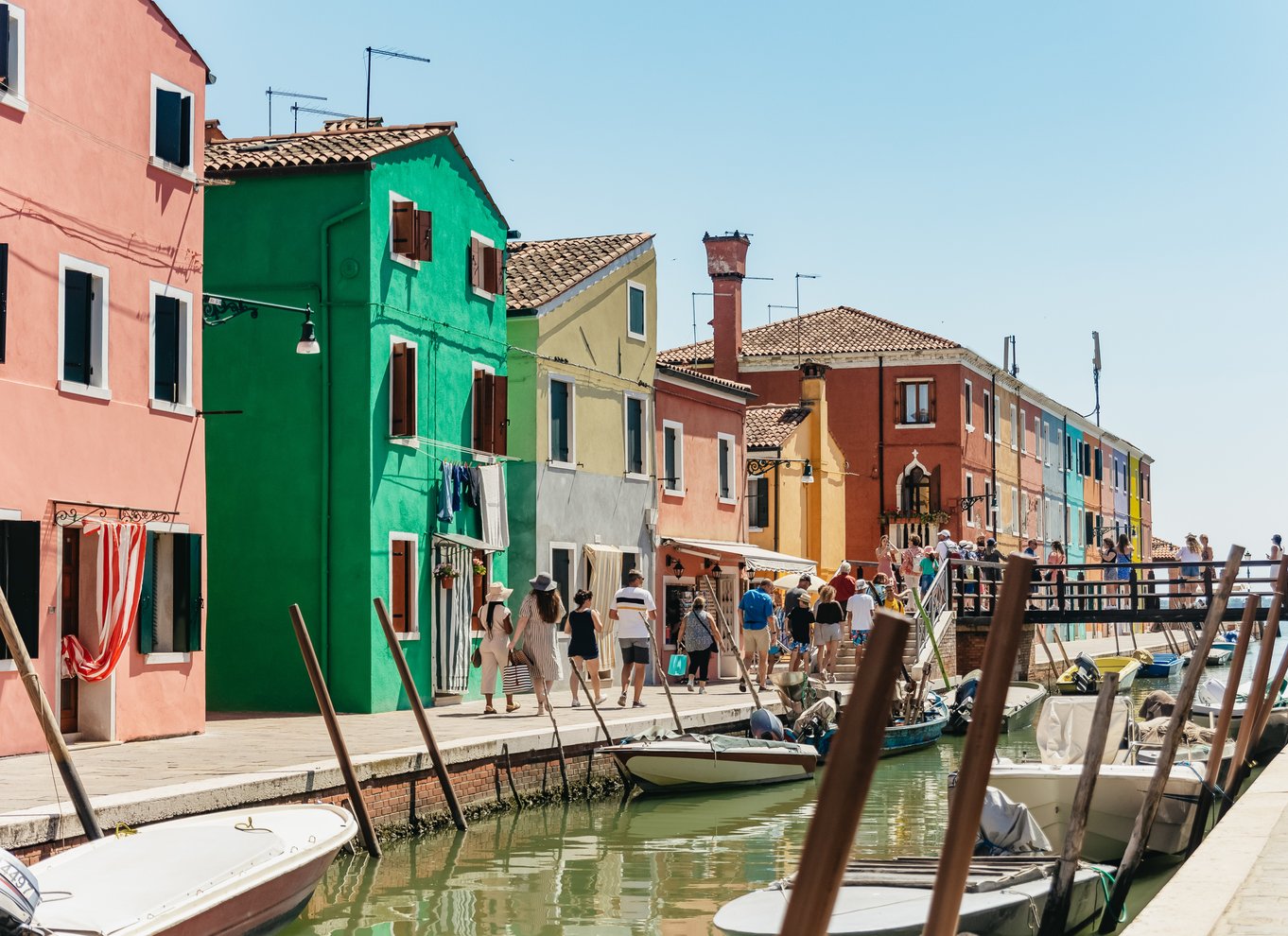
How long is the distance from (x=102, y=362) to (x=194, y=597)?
2811 millimetres

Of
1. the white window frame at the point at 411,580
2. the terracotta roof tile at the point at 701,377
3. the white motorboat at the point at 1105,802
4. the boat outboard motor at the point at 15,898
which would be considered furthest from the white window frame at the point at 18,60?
the terracotta roof tile at the point at 701,377

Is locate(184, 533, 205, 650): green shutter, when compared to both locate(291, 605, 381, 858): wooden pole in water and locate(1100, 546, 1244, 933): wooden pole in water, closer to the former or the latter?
locate(291, 605, 381, 858): wooden pole in water

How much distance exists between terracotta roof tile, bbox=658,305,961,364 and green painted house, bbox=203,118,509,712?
22807 millimetres

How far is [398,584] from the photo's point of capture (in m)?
23.2

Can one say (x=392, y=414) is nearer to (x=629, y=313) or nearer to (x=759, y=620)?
(x=759, y=620)

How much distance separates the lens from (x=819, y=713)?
22328 millimetres

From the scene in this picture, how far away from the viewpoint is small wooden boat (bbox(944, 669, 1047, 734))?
1095 inches

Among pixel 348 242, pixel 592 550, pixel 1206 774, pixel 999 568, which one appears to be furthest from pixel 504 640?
pixel 999 568

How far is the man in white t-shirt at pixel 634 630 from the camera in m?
23.0

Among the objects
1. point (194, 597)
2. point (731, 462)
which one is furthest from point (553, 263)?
point (194, 597)

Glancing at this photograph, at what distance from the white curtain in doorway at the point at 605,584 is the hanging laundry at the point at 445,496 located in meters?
4.49

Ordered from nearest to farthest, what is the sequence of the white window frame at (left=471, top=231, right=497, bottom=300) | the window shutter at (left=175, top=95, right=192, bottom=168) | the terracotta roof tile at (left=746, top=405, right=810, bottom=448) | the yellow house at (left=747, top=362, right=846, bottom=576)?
1. the window shutter at (left=175, top=95, right=192, bottom=168)
2. the white window frame at (left=471, top=231, right=497, bottom=300)
3. the yellow house at (left=747, top=362, right=846, bottom=576)
4. the terracotta roof tile at (left=746, top=405, right=810, bottom=448)

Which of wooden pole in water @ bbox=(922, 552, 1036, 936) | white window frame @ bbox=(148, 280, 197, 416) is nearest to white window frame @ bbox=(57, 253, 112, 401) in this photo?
white window frame @ bbox=(148, 280, 197, 416)

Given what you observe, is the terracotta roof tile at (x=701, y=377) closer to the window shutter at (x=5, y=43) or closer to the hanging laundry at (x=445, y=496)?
the hanging laundry at (x=445, y=496)
